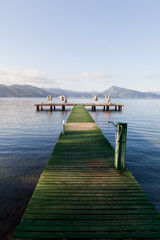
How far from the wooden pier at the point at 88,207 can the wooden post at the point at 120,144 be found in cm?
36

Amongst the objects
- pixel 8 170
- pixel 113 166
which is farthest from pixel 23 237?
pixel 8 170

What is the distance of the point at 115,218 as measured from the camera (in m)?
3.90

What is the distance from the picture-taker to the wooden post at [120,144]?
623 cm

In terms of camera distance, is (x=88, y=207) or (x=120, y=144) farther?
(x=120, y=144)

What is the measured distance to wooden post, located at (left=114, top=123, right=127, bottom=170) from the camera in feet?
20.5

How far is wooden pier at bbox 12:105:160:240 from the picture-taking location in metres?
3.54

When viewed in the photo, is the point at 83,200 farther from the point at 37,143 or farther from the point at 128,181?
the point at 37,143

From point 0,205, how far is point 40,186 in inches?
108

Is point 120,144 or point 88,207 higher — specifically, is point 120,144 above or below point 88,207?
above

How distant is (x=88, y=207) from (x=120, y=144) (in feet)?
9.94

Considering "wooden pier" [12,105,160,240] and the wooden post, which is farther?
the wooden post

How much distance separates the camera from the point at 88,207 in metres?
4.34

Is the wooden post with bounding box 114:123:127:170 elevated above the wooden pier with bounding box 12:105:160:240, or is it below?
above

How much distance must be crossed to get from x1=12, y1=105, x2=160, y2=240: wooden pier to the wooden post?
0.36 meters
